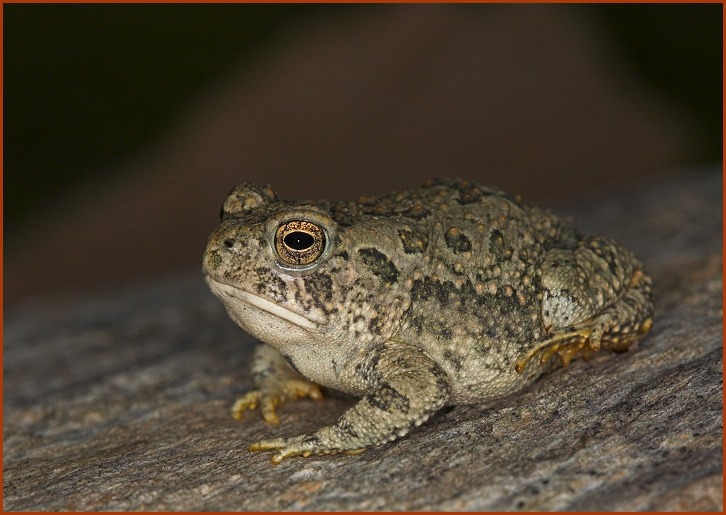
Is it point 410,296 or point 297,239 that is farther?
point 410,296

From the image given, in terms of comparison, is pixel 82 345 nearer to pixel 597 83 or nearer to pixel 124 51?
pixel 124 51

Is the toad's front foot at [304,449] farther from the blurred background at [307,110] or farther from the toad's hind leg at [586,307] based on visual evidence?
the blurred background at [307,110]

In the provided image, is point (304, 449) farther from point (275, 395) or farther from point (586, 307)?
point (586, 307)

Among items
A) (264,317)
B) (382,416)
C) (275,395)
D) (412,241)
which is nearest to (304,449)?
(382,416)

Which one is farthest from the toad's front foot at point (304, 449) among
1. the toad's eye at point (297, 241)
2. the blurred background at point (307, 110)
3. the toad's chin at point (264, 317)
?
the blurred background at point (307, 110)

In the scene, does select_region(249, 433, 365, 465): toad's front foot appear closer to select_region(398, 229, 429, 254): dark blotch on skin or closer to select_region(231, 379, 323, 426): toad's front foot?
select_region(231, 379, 323, 426): toad's front foot

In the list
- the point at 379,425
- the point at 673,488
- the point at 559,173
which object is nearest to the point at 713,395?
the point at 673,488

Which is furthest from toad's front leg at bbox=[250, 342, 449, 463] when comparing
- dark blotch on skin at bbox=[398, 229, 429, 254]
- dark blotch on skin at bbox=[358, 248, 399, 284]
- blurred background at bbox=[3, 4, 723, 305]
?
blurred background at bbox=[3, 4, 723, 305]
